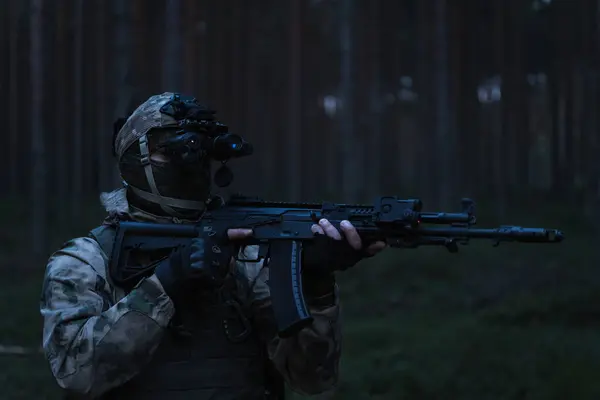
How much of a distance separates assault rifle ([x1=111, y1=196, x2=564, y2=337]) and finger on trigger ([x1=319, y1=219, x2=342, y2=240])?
0.04 metres

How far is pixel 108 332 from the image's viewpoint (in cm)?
308

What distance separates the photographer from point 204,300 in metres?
3.42

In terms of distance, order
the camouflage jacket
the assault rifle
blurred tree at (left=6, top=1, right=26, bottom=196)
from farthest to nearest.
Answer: blurred tree at (left=6, top=1, right=26, bottom=196) → the assault rifle → the camouflage jacket

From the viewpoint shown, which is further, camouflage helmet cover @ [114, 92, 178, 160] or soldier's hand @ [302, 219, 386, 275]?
camouflage helmet cover @ [114, 92, 178, 160]

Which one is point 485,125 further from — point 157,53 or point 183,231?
point 183,231

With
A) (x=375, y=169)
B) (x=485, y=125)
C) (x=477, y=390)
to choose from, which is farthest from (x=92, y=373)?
(x=485, y=125)

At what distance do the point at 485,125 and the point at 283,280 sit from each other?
30.3m

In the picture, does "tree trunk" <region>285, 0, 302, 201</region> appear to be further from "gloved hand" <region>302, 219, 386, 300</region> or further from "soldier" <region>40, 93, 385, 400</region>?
"gloved hand" <region>302, 219, 386, 300</region>

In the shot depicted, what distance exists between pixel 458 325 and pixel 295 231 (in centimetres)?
644

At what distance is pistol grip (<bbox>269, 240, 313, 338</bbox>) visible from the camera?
319 centimetres

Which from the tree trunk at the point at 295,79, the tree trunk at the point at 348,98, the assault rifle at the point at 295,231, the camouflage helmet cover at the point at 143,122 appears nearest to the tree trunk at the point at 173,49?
the tree trunk at the point at 348,98

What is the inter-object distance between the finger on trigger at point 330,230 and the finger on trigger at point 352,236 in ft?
0.11

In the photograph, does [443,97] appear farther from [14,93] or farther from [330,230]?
[14,93]

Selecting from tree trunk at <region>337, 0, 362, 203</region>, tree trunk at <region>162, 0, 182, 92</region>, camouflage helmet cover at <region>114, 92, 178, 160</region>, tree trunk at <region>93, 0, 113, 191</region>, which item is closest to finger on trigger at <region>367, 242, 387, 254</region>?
camouflage helmet cover at <region>114, 92, 178, 160</region>
